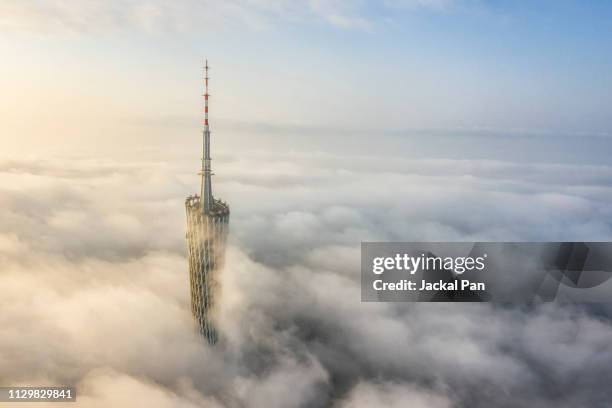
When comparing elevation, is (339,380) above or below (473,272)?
below

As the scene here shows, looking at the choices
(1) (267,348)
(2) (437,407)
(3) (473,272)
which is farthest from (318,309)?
(3) (473,272)

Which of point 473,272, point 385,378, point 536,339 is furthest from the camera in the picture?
point 536,339

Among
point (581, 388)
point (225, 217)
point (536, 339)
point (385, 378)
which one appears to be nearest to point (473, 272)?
point (225, 217)

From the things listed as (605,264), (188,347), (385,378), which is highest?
(605,264)

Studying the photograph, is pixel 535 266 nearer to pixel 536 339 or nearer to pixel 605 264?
pixel 536 339

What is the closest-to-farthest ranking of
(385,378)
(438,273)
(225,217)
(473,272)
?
(438,273), (473,272), (225,217), (385,378)

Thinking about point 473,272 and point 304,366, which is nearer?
point 473,272
